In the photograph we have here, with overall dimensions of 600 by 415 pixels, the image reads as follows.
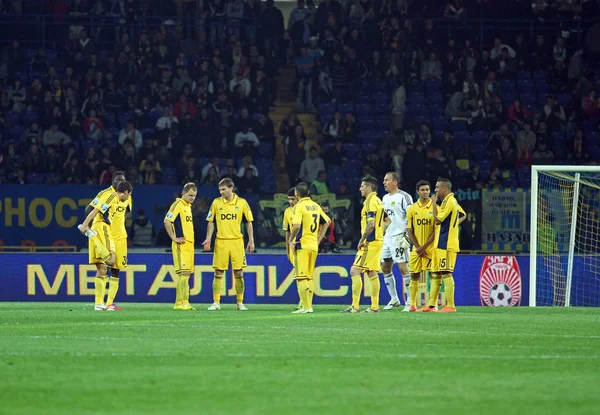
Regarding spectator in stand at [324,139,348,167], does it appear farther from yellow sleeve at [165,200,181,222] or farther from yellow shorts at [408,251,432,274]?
yellow shorts at [408,251,432,274]

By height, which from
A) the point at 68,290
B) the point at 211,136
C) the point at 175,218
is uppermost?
the point at 211,136

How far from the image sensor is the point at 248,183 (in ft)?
80.3

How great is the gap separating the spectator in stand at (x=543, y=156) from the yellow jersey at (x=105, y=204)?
12.8 m

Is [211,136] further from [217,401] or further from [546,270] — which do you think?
[217,401]

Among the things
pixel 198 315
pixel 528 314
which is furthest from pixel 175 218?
pixel 528 314

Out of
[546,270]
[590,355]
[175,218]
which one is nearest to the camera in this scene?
[590,355]

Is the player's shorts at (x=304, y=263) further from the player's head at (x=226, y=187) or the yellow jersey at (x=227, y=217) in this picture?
the player's head at (x=226, y=187)

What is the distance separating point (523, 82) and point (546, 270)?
9.29 m

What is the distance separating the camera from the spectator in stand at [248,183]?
80.0 feet

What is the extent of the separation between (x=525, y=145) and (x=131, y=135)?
9318mm

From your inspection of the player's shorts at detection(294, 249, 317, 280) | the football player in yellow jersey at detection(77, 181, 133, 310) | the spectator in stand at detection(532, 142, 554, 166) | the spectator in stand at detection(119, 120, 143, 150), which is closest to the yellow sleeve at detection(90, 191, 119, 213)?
the football player in yellow jersey at detection(77, 181, 133, 310)

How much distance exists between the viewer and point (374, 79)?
28938mm

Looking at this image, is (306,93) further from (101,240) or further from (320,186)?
(101,240)

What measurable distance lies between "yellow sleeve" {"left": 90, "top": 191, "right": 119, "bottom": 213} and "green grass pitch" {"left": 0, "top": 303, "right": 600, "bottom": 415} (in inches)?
90.8
